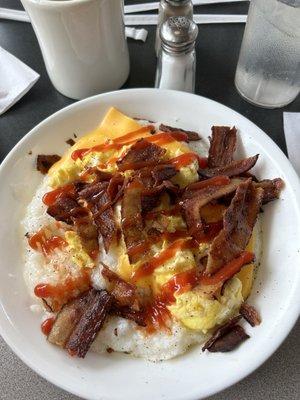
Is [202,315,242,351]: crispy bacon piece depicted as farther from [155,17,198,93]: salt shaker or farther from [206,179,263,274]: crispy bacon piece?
[155,17,198,93]: salt shaker

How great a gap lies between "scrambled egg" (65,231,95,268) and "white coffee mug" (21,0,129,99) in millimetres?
487

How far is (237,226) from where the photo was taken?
0.97 m

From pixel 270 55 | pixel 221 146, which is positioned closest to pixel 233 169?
pixel 221 146

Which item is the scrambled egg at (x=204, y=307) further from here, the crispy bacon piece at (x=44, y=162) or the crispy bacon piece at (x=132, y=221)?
the crispy bacon piece at (x=44, y=162)

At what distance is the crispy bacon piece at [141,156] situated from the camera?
1.06 meters

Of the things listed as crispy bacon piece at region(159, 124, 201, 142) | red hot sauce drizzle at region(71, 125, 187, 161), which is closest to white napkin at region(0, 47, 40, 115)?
red hot sauce drizzle at region(71, 125, 187, 161)

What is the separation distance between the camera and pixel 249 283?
977mm

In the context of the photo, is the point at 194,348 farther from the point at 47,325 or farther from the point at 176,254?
the point at 47,325

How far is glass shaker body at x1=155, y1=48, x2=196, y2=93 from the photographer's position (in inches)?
47.3

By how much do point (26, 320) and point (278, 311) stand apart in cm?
55

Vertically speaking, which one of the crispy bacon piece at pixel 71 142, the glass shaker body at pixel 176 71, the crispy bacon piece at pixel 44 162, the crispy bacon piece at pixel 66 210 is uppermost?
the glass shaker body at pixel 176 71

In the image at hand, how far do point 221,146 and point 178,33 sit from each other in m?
0.32

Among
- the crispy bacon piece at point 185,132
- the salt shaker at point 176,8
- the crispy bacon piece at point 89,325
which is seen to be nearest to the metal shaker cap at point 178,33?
the salt shaker at point 176,8

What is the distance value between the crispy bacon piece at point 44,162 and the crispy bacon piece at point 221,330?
600 millimetres
